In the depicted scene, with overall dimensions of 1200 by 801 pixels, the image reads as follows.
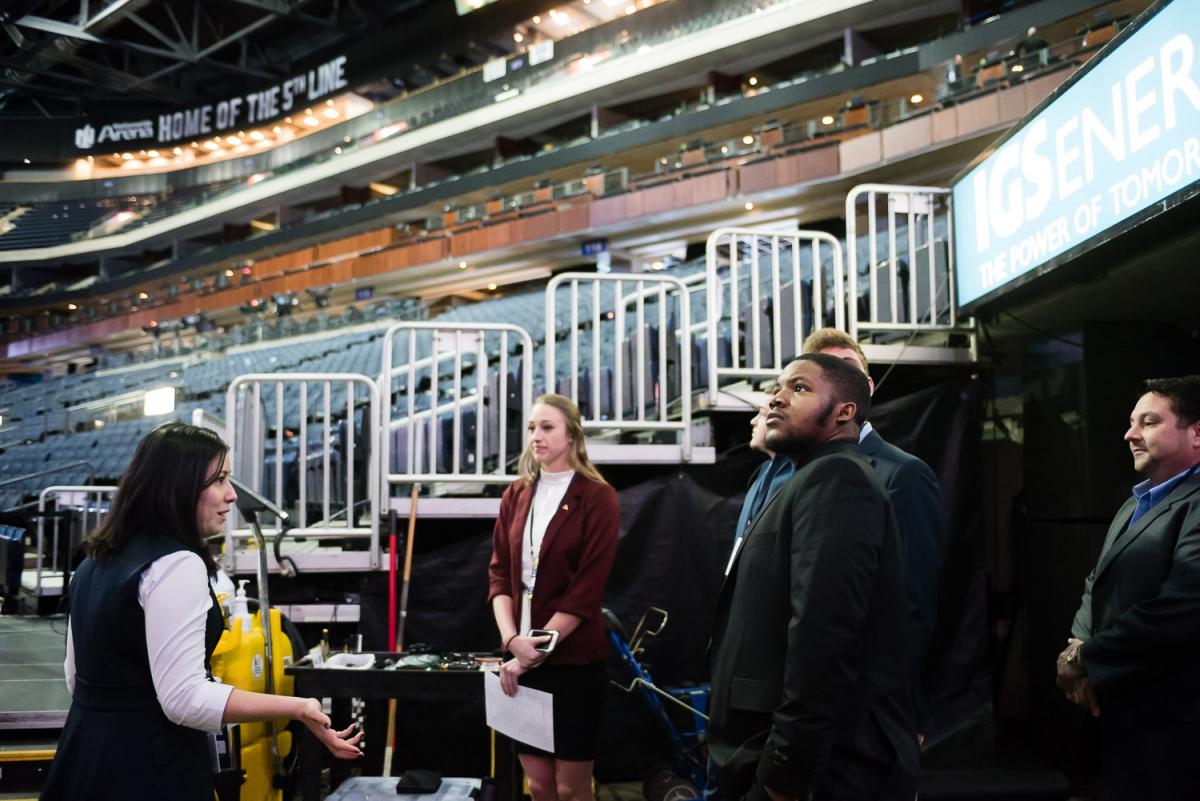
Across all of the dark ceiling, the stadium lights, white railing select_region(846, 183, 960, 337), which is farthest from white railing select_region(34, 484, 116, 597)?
the dark ceiling

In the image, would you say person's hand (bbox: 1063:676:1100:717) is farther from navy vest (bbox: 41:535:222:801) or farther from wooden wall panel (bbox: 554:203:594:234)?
wooden wall panel (bbox: 554:203:594:234)

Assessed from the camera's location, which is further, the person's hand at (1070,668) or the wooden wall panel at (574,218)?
the wooden wall panel at (574,218)

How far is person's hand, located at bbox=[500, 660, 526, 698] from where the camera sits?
252cm

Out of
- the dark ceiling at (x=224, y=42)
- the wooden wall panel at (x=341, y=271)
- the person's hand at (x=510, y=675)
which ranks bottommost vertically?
the person's hand at (x=510, y=675)

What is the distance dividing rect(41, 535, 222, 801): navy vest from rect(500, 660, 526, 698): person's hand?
1030mm

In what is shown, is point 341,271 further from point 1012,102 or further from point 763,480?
point 763,480

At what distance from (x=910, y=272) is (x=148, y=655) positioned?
11.6ft

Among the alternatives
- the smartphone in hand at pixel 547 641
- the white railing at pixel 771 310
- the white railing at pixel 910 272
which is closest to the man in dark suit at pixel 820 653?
the smartphone in hand at pixel 547 641

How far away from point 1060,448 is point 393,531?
2.99m

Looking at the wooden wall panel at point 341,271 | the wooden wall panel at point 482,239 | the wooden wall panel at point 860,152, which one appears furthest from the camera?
the wooden wall panel at point 341,271

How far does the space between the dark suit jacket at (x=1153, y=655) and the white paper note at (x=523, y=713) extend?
1387mm

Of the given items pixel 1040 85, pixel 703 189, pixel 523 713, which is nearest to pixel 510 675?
pixel 523 713

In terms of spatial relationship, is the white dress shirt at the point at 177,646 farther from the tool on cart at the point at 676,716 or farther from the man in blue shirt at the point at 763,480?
the tool on cart at the point at 676,716

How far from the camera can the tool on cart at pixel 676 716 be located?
10.5ft
